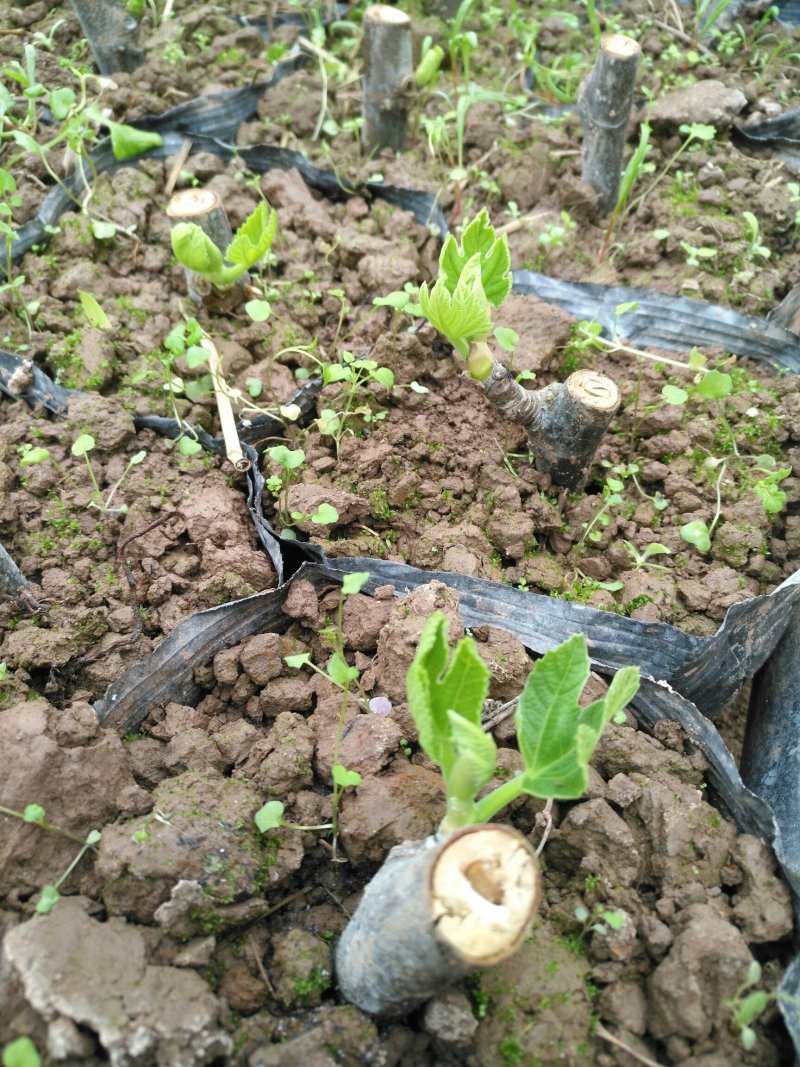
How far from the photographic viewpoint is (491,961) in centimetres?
120

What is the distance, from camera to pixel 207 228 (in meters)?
2.60

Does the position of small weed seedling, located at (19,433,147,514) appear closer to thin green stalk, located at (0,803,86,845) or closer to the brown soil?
the brown soil

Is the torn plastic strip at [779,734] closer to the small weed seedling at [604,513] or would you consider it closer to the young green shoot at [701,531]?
the young green shoot at [701,531]

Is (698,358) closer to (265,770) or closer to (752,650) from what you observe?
(752,650)

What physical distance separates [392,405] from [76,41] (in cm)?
235

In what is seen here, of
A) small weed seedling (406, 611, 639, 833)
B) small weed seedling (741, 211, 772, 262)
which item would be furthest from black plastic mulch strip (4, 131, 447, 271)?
small weed seedling (406, 611, 639, 833)

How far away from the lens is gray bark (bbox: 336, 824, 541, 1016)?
3.94 ft

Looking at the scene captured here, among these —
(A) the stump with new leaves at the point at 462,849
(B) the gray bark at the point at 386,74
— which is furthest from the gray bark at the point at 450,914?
(B) the gray bark at the point at 386,74

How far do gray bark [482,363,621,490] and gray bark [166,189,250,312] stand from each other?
996 millimetres

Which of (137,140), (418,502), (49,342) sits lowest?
(418,502)

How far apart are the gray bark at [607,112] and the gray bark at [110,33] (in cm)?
182

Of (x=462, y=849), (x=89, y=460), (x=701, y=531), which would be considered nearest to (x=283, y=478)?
(x=89, y=460)

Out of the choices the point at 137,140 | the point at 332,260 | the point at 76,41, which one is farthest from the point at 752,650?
the point at 76,41

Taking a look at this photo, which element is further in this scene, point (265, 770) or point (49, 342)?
point (49, 342)
